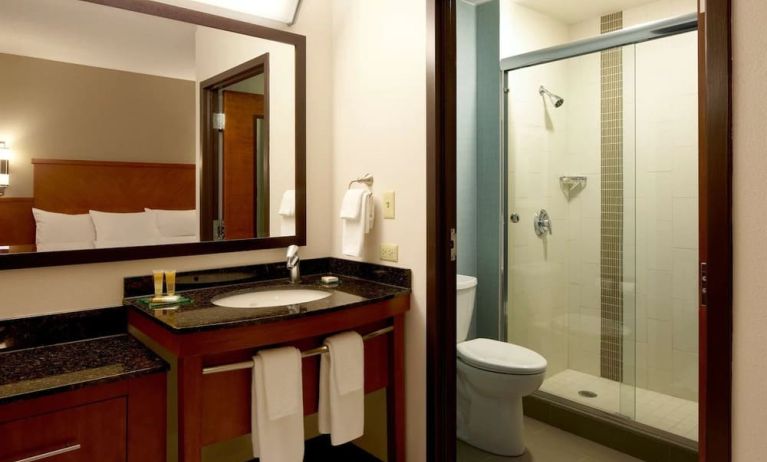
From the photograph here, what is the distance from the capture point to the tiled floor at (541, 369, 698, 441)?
8.18 feet

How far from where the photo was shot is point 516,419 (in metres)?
2.34

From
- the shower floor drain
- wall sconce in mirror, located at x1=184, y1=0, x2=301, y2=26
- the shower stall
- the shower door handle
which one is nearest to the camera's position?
wall sconce in mirror, located at x1=184, y1=0, x2=301, y2=26

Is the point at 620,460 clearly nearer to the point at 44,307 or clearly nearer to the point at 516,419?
the point at 516,419

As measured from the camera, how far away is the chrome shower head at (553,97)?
293 centimetres

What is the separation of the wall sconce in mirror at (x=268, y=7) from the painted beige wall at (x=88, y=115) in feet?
1.25

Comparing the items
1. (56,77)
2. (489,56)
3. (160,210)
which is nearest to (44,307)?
(160,210)

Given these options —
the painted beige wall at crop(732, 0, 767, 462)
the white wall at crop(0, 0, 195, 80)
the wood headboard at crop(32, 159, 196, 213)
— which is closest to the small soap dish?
the wood headboard at crop(32, 159, 196, 213)

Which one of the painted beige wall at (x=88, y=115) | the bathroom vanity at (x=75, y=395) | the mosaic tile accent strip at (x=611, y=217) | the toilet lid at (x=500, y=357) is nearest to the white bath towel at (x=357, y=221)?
the painted beige wall at (x=88, y=115)

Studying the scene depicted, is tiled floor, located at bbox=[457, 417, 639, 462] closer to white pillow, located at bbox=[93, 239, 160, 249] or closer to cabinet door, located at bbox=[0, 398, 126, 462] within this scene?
cabinet door, located at bbox=[0, 398, 126, 462]

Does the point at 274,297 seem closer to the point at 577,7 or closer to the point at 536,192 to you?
the point at 536,192

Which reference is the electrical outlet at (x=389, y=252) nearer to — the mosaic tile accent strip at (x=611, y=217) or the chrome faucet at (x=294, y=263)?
the chrome faucet at (x=294, y=263)

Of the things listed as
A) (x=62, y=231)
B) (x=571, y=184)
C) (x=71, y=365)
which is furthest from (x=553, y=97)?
(x=71, y=365)

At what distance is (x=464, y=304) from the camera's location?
2580 millimetres

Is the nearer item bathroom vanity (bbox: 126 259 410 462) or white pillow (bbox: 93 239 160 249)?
bathroom vanity (bbox: 126 259 410 462)
